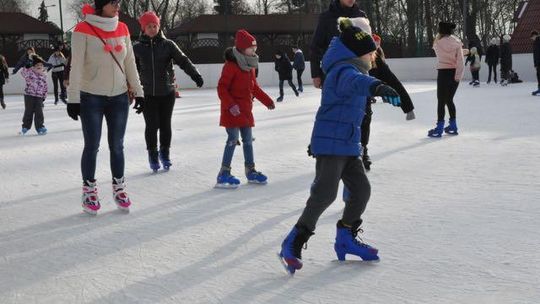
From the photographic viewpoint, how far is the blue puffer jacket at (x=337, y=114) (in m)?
3.14

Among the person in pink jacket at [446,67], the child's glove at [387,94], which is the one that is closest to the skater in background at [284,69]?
the person in pink jacket at [446,67]

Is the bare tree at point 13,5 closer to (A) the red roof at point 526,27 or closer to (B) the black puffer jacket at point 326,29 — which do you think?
(A) the red roof at point 526,27

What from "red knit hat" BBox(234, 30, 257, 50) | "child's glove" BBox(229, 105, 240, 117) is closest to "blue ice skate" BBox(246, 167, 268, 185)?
"child's glove" BBox(229, 105, 240, 117)

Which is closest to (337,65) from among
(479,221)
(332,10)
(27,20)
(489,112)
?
(479,221)

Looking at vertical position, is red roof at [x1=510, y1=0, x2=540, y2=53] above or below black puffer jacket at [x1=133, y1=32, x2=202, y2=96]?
above

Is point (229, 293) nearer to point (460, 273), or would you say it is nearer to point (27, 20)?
point (460, 273)

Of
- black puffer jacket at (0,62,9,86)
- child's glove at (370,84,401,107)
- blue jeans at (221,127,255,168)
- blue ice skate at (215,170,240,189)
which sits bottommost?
blue ice skate at (215,170,240,189)

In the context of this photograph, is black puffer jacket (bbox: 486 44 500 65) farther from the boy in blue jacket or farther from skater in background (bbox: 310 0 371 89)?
the boy in blue jacket

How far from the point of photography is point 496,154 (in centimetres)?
680

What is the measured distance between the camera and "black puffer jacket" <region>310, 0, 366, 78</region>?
209 inches

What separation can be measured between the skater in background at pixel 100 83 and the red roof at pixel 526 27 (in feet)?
86.1

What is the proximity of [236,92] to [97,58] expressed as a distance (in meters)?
1.34

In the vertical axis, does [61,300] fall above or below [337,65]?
below

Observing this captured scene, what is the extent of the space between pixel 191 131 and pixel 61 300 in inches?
284
